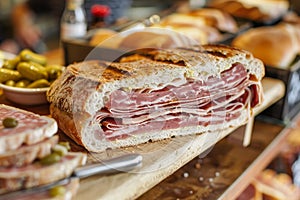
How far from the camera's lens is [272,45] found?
2098 mm

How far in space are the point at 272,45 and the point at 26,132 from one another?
151 centimetres

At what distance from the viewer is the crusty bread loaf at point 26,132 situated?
0.87m

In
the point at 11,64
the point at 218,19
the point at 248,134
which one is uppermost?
the point at 11,64

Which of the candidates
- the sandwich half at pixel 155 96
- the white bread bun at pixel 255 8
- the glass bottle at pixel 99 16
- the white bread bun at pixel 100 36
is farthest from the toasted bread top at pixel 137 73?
the white bread bun at pixel 255 8

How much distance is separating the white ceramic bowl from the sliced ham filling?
320 millimetres

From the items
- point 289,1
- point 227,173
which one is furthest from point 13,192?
point 289,1

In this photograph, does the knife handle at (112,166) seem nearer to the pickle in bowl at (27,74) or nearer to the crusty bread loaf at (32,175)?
the crusty bread loaf at (32,175)

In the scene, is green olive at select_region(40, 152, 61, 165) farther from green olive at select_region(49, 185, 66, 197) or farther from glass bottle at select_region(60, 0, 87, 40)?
glass bottle at select_region(60, 0, 87, 40)

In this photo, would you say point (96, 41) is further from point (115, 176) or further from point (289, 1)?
point (289, 1)

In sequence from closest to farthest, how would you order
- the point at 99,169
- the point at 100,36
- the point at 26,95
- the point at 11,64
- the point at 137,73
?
the point at 99,169 → the point at 137,73 → the point at 26,95 → the point at 11,64 → the point at 100,36

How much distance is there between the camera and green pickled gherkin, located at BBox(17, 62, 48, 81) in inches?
55.9

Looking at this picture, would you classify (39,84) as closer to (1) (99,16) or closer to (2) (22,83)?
(2) (22,83)

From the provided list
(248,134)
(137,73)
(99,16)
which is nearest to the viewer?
(137,73)

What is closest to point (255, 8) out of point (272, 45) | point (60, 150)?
point (272, 45)
